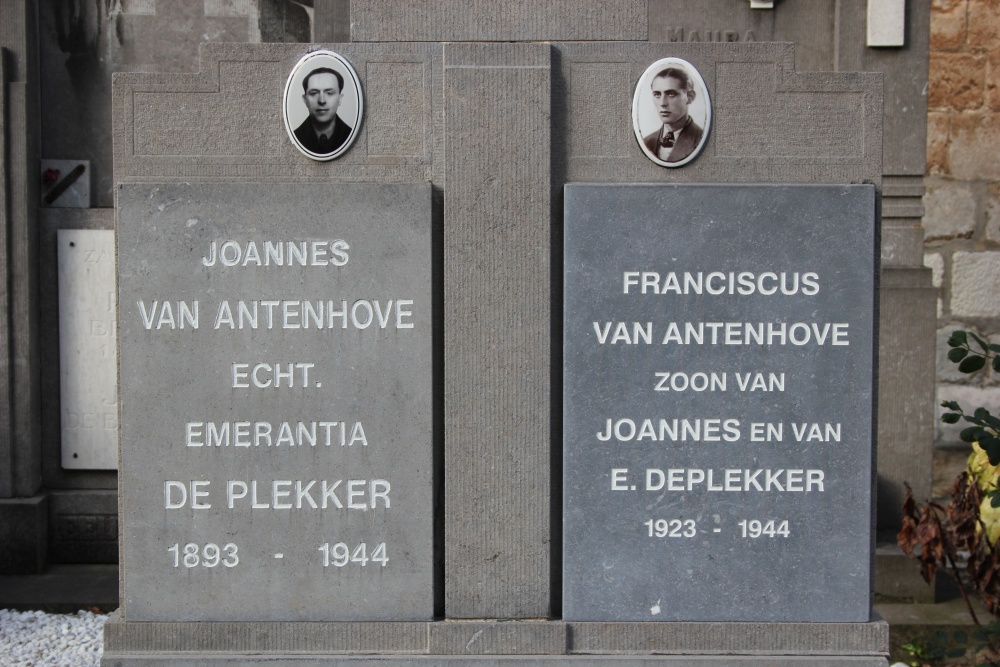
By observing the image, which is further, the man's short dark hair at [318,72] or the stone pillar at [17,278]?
the stone pillar at [17,278]

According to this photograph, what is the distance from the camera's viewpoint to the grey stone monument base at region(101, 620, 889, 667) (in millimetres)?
3230

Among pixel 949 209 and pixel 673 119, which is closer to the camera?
pixel 673 119

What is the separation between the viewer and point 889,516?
5.48 m

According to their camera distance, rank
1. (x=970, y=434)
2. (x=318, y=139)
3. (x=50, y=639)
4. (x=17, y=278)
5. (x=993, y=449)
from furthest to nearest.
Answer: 1. (x=17, y=278)
2. (x=50, y=639)
3. (x=318, y=139)
4. (x=970, y=434)
5. (x=993, y=449)

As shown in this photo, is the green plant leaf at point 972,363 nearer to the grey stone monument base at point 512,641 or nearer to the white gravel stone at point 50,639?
the grey stone monument base at point 512,641

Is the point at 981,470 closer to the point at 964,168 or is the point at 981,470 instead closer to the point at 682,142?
the point at 964,168

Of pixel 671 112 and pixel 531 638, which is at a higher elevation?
pixel 671 112

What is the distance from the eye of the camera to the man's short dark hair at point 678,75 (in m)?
3.19

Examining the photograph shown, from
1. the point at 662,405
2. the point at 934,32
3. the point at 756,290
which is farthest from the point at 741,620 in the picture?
the point at 934,32

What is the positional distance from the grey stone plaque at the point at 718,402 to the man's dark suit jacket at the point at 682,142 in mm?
114

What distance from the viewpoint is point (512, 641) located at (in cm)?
324

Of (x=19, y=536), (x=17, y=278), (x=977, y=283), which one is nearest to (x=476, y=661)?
(x=19, y=536)

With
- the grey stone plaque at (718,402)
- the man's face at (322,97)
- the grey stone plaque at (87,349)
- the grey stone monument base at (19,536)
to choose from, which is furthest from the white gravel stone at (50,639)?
the man's face at (322,97)

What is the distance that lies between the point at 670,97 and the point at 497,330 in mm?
902
